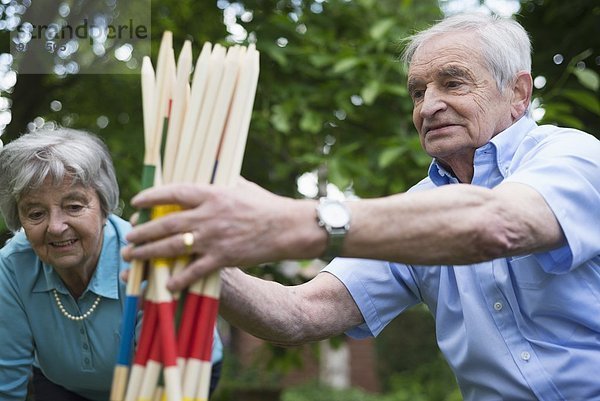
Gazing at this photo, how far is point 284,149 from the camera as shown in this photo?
212 inches

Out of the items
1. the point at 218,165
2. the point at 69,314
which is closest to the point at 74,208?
the point at 69,314

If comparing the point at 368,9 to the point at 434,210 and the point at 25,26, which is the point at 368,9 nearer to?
the point at 25,26

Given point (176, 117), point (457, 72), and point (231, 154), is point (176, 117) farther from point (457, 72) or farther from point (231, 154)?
point (457, 72)

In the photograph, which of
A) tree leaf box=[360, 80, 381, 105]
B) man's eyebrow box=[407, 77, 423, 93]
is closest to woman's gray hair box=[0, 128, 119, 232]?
man's eyebrow box=[407, 77, 423, 93]

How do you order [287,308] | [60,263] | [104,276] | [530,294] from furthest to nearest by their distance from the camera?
[104,276]
[60,263]
[287,308]
[530,294]

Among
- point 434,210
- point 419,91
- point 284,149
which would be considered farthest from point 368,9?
point 434,210

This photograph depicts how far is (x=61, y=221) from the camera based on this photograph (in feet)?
9.34

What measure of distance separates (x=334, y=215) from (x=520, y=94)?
1.26m

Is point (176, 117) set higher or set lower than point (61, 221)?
higher

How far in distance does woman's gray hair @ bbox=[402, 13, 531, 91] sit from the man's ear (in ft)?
0.09

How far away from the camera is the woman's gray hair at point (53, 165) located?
9.25 ft

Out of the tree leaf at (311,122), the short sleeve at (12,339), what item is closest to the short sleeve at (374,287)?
the short sleeve at (12,339)

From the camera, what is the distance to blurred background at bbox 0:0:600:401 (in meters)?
4.61

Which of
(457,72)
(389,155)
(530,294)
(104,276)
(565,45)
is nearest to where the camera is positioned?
(530,294)
